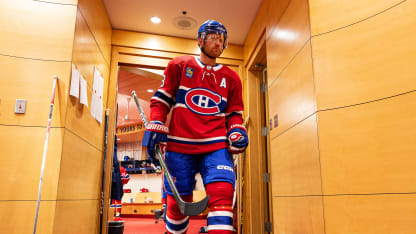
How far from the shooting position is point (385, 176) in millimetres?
1791

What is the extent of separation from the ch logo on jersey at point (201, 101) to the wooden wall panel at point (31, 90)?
111 centimetres

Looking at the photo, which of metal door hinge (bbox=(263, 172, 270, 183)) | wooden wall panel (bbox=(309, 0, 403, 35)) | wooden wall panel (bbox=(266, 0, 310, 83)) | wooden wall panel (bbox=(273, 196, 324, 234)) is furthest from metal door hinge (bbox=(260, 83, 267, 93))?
wooden wall panel (bbox=(309, 0, 403, 35))

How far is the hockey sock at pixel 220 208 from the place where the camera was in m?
1.70

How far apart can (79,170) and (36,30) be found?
1.26 metres

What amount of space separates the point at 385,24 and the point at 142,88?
566cm

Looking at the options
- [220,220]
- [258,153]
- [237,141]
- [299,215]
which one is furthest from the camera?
[258,153]

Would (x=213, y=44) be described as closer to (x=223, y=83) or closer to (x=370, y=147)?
(x=223, y=83)

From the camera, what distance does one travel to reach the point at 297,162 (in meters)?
2.53

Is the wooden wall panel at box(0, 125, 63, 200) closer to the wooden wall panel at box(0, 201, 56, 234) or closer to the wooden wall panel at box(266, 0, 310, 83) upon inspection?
the wooden wall panel at box(0, 201, 56, 234)

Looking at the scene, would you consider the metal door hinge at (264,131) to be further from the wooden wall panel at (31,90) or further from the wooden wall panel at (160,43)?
the wooden wall panel at (31,90)

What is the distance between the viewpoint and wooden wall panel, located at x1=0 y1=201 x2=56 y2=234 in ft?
7.54

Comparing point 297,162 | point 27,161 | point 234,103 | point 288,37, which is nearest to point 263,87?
point 288,37

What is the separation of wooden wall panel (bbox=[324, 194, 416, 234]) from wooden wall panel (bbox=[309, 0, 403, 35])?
43.7 inches

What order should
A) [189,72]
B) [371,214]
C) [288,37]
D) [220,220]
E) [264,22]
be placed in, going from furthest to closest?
1. [264,22]
2. [288,37]
3. [189,72]
4. [371,214]
5. [220,220]
